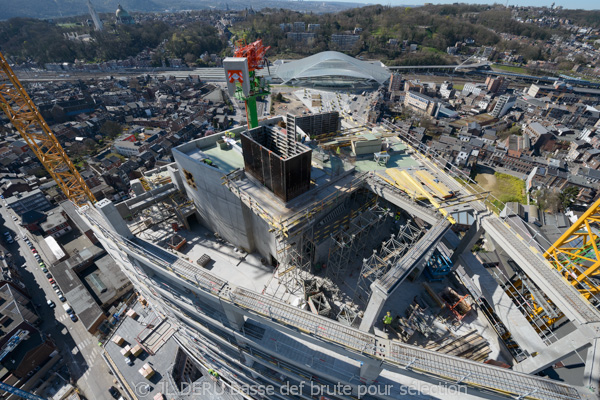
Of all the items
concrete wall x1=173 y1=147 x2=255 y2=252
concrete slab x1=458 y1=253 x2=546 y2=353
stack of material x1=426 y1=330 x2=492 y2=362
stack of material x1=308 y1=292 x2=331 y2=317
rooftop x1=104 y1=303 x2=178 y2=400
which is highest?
concrete wall x1=173 y1=147 x2=255 y2=252

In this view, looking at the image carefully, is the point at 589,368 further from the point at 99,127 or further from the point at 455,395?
the point at 99,127

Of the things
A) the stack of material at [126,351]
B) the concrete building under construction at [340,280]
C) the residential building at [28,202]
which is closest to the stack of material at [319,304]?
the concrete building under construction at [340,280]

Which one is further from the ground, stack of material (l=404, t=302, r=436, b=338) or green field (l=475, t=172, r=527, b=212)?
stack of material (l=404, t=302, r=436, b=338)

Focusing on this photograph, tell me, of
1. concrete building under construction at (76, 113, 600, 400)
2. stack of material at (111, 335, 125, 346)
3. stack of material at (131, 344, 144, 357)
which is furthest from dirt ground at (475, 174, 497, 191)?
stack of material at (111, 335, 125, 346)

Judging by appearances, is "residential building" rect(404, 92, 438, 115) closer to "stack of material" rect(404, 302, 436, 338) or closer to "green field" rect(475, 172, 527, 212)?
"green field" rect(475, 172, 527, 212)

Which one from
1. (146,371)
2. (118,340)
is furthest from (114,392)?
(146,371)

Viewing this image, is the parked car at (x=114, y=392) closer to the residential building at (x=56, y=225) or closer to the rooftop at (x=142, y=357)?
the rooftop at (x=142, y=357)
